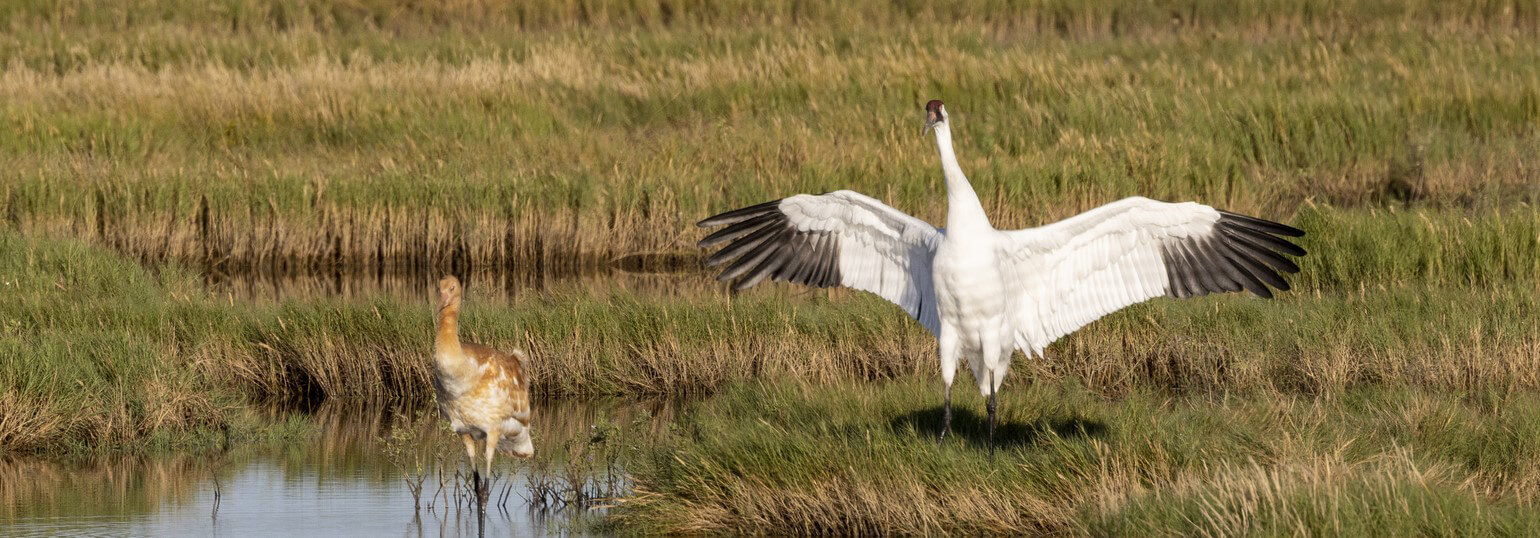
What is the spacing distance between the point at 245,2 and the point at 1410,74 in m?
15.2

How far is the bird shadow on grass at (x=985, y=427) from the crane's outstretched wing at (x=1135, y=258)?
1.56 ft

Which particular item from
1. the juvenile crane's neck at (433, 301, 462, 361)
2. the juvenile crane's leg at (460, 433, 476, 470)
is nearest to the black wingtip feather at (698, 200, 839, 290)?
the juvenile crane's neck at (433, 301, 462, 361)

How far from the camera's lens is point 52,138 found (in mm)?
16906

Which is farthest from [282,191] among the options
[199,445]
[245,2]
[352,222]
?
[245,2]

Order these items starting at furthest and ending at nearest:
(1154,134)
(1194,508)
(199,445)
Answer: (1154,134) → (199,445) → (1194,508)

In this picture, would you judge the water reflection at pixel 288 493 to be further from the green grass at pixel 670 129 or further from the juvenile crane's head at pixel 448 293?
the green grass at pixel 670 129

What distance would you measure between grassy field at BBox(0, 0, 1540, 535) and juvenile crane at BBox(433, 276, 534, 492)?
2.36 feet

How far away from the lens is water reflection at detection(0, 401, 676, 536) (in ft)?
26.6

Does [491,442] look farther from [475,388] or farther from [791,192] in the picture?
[791,192]

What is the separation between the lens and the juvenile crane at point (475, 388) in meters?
8.20

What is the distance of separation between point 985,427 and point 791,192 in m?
7.09

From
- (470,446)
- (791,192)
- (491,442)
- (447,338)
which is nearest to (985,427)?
(491,442)

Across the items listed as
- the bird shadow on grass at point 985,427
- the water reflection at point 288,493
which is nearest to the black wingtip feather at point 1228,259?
the bird shadow on grass at point 985,427

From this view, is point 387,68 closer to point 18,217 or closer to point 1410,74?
point 18,217
